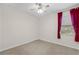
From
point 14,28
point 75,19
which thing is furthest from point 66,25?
point 14,28

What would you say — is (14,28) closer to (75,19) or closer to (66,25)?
(66,25)

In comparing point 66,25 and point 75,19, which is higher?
point 75,19


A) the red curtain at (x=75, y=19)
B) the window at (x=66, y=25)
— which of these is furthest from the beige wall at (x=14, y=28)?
the red curtain at (x=75, y=19)

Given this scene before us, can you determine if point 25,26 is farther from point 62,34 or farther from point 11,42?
point 62,34

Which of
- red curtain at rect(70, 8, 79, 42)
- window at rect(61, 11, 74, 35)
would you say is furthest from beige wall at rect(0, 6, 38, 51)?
red curtain at rect(70, 8, 79, 42)

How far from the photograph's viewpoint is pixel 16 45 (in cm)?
203

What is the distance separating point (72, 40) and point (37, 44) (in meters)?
1.05

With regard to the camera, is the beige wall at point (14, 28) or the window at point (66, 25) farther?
the window at point (66, 25)

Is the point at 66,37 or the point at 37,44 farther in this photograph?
the point at 66,37

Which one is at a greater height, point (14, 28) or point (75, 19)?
point (75, 19)

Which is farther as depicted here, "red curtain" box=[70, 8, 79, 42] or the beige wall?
"red curtain" box=[70, 8, 79, 42]

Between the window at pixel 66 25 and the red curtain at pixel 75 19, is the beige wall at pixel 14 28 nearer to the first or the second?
the window at pixel 66 25

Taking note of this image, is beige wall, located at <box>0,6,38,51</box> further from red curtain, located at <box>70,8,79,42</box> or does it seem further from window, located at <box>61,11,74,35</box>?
red curtain, located at <box>70,8,79,42</box>
